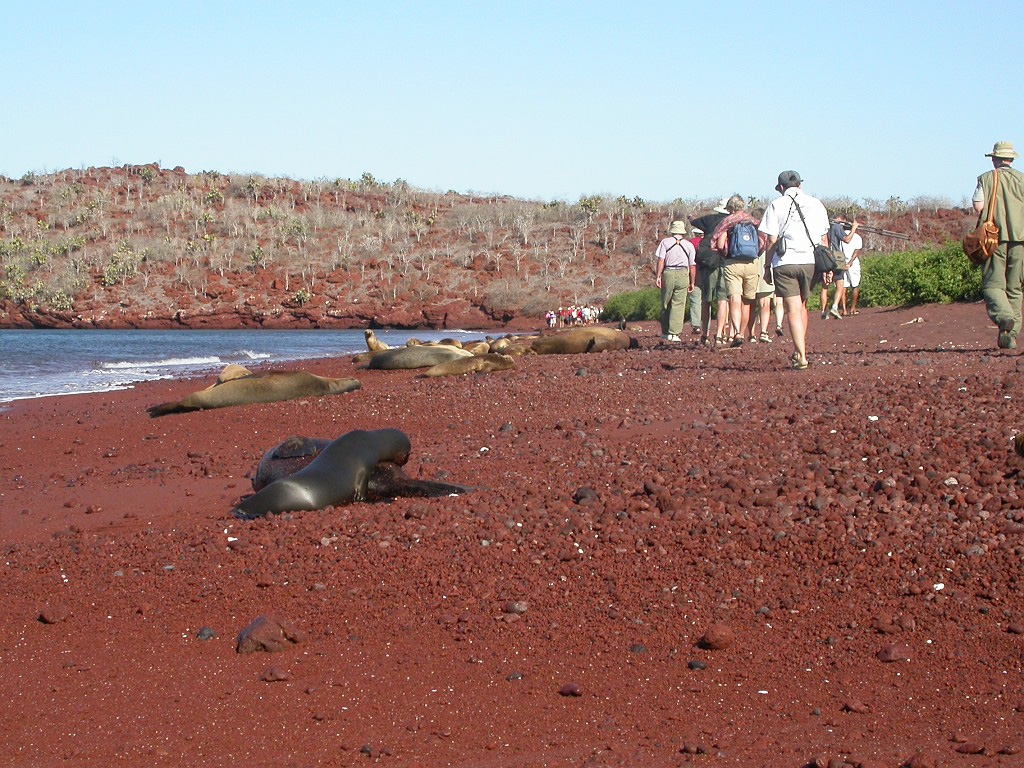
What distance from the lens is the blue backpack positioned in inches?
601

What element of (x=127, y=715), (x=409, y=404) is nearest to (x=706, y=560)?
(x=127, y=715)

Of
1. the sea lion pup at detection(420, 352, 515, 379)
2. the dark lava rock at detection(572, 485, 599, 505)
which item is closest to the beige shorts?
the sea lion pup at detection(420, 352, 515, 379)

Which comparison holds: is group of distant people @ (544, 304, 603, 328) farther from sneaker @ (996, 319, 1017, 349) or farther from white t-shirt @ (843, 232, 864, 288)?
sneaker @ (996, 319, 1017, 349)

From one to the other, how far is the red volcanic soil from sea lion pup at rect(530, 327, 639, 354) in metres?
11.1

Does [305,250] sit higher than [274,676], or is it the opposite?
[305,250]

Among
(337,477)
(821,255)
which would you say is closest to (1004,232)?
(821,255)

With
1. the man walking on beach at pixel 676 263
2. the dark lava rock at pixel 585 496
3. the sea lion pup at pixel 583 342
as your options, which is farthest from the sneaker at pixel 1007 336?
the sea lion pup at pixel 583 342

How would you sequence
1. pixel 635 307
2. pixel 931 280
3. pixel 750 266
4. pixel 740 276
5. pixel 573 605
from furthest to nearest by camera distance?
pixel 635 307 → pixel 931 280 → pixel 750 266 → pixel 740 276 → pixel 573 605

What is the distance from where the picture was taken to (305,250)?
68938 millimetres

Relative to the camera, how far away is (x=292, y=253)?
68.5m

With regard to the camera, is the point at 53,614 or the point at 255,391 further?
the point at 255,391

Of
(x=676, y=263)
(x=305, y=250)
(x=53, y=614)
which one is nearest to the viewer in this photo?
(x=53, y=614)

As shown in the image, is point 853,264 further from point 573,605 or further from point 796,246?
point 573,605

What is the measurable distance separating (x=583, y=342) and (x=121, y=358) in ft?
46.5
